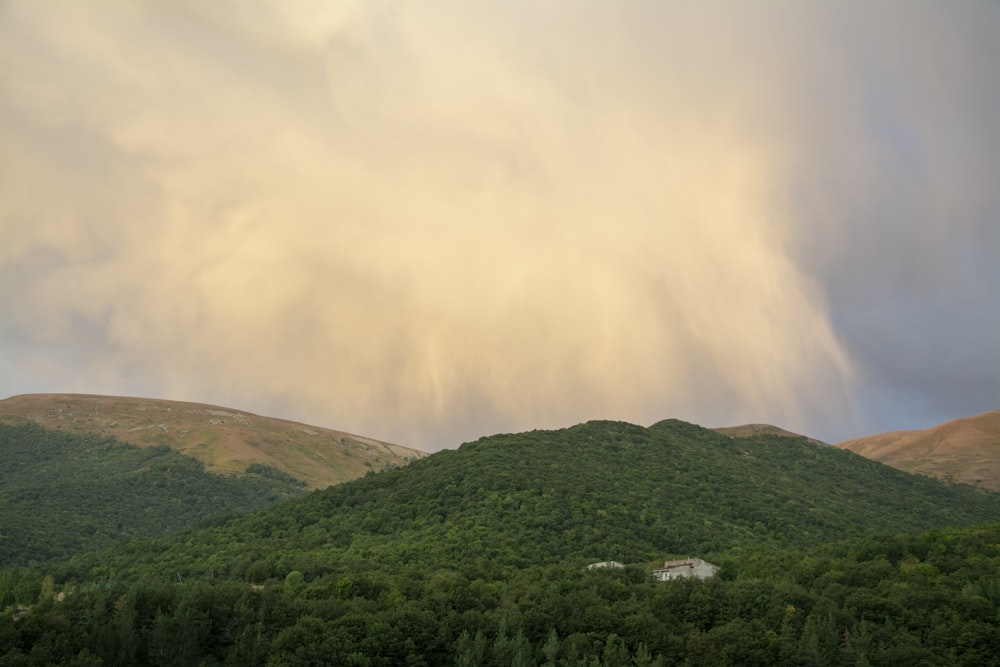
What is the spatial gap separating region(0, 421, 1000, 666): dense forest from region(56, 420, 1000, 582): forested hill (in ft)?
2.04

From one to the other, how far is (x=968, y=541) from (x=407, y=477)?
389ft

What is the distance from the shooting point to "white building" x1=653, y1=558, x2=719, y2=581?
118 meters

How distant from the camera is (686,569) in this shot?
120 metres

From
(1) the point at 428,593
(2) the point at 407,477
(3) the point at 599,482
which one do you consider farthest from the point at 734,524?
(1) the point at 428,593

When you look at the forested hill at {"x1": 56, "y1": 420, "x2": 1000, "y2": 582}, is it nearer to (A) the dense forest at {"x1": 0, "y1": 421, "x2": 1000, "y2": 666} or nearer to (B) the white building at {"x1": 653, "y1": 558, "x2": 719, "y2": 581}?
(A) the dense forest at {"x1": 0, "y1": 421, "x2": 1000, "y2": 666}

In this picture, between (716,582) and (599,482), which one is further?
(599,482)

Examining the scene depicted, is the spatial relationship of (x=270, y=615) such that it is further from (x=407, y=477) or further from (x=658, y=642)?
(x=407, y=477)

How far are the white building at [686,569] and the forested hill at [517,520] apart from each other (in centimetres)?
1431

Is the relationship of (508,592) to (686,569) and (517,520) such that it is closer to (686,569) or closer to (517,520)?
(686,569)

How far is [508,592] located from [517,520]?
157 ft

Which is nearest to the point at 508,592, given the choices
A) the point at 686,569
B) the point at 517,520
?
the point at 686,569

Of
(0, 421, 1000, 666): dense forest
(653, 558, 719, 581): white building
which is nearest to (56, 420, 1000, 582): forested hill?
(0, 421, 1000, 666): dense forest

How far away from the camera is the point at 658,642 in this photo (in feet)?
276

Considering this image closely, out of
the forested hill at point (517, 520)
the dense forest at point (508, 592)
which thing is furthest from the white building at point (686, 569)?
the forested hill at point (517, 520)
